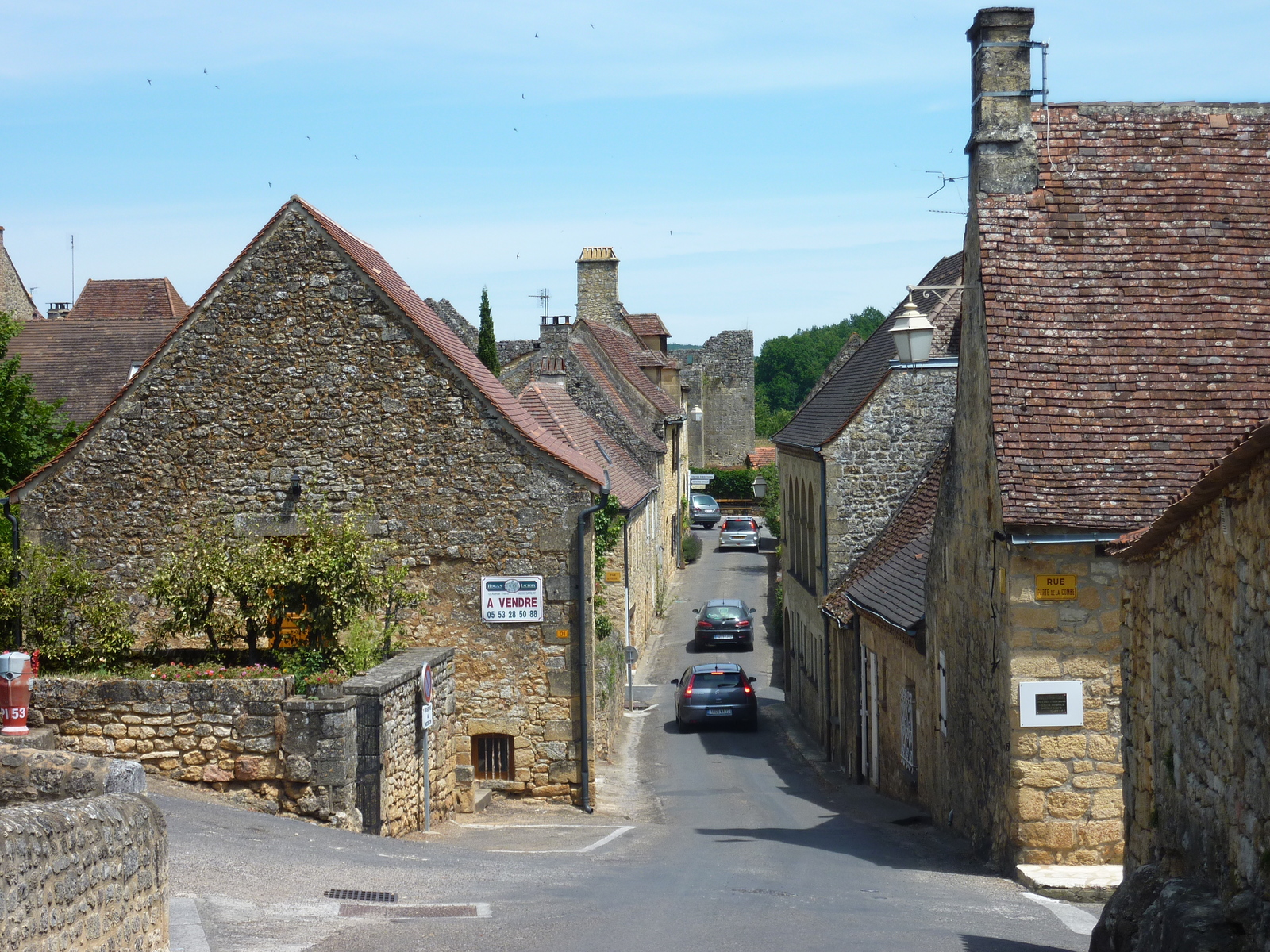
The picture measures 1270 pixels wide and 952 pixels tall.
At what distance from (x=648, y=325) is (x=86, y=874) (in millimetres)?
58154

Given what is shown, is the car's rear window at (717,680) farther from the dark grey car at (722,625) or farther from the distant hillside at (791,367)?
the distant hillside at (791,367)

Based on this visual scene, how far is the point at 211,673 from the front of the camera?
→ 12.3 meters

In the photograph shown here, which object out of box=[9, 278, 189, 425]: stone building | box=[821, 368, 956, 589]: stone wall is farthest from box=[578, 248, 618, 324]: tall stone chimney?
box=[821, 368, 956, 589]: stone wall

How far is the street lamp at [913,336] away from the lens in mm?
11805

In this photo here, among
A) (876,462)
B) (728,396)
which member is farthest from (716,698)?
(728,396)

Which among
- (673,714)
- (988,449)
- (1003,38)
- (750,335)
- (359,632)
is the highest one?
(750,335)

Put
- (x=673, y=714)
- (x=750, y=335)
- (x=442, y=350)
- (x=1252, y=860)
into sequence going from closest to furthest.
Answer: (x=1252, y=860), (x=442, y=350), (x=673, y=714), (x=750, y=335)

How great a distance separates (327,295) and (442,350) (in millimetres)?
1480

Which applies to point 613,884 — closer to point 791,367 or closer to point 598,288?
point 598,288

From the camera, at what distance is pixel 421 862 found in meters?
10.6

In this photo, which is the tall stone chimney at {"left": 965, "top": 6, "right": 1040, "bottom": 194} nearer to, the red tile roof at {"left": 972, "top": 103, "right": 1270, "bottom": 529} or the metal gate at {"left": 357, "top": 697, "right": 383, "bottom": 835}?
the red tile roof at {"left": 972, "top": 103, "right": 1270, "bottom": 529}

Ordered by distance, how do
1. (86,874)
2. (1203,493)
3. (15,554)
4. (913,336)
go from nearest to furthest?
(86,874) < (1203,493) < (913,336) < (15,554)

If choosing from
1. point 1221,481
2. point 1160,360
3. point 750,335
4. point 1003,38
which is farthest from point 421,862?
point 750,335

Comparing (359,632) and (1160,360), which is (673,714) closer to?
(359,632)
